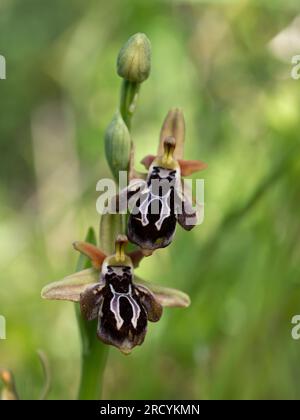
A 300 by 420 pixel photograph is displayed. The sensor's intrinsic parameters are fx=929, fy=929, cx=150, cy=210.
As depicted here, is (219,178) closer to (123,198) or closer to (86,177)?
(86,177)

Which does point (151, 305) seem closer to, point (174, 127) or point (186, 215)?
point (186, 215)

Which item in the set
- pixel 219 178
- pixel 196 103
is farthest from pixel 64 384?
pixel 196 103

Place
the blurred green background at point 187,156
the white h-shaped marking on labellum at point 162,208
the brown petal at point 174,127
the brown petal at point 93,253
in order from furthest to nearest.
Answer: the blurred green background at point 187,156, the brown petal at point 174,127, the brown petal at point 93,253, the white h-shaped marking on labellum at point 162,208

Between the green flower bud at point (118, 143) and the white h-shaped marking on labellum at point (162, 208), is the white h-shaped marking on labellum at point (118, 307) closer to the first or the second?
the white h-shaped marking on labellum at point (162, 208)

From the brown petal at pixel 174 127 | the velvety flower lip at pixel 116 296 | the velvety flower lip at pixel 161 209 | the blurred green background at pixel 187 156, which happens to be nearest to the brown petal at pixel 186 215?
the velvety flower lip at pixel 161 209

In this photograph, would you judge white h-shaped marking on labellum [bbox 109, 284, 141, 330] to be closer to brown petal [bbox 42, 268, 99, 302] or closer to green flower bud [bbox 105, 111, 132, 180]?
brown petal [bbox 42, 268, 99, 302]

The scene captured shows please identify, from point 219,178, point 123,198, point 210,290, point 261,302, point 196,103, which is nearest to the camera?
point 123,198
